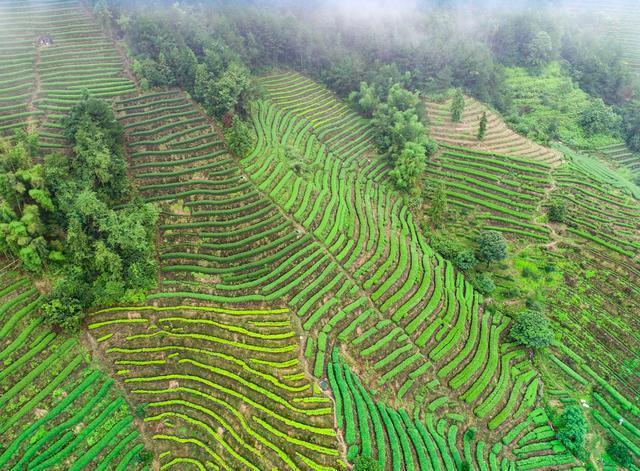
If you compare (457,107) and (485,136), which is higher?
(457,107)

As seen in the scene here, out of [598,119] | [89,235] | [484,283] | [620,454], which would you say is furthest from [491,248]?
[598,119]

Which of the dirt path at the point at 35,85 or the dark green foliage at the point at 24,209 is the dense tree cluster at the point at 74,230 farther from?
the dirt path at the point at 35,85

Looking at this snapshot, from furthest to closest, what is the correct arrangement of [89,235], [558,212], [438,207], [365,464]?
[558,212] < [438,207] < [89,235] < [365,464]

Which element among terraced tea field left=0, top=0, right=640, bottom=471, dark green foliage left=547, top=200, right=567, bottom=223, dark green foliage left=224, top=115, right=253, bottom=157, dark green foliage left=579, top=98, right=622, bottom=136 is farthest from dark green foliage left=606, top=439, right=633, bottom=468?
dark green foliage left=579, top=98, right=622, bottom=136

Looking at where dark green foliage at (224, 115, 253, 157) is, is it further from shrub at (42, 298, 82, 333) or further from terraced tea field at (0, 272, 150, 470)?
terraced tea field at (0, 272, 150, 470)

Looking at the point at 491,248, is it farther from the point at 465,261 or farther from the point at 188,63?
the point at 188,63

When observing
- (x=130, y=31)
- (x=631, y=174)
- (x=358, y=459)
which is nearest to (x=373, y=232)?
(x=358, y=459)

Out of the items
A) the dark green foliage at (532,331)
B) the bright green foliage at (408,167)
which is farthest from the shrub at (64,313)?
the dark green foliage at (532,331)
